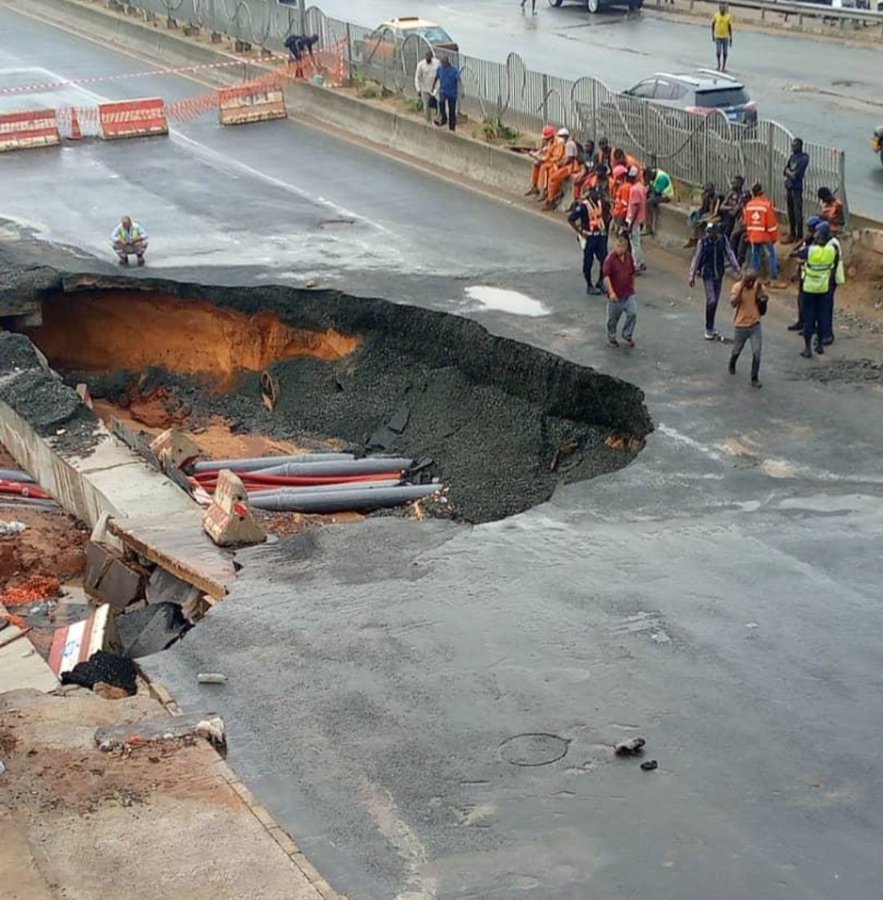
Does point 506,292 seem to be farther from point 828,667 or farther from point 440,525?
point 828,667

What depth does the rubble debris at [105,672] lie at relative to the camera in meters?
12.2

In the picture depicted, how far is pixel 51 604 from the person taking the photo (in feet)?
53.3

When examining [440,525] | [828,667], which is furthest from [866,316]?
[828,667]

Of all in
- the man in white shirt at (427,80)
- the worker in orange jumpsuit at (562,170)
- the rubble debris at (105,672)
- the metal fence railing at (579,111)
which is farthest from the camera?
the man in white shirt at (427,80)

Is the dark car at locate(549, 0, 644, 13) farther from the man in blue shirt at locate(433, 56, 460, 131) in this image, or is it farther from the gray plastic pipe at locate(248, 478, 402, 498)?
the gray plastic pipe at locate(248, 478, 402, 498)

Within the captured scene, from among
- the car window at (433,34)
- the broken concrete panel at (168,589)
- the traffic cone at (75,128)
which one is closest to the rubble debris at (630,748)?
the broken concrete panel at (168,589)

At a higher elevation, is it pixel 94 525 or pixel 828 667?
pixel 828 667

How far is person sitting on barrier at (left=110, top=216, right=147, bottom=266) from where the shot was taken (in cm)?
2303

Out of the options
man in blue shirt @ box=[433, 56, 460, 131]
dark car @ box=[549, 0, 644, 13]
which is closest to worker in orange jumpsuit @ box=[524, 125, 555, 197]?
man in blue shirt @ box=[433, 56, 460, 131]

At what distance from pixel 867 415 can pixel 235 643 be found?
748 centimetres

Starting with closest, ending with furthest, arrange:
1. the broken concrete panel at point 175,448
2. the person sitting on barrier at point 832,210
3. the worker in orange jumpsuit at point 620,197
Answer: the broken concrete panel at point 175,448 → the person sitting on barrier at point 832,210 → the worker in orange jumpsuit at point 620,197

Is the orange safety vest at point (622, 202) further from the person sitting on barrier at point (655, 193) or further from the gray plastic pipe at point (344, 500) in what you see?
the gray plastic pipe at point (344, 500)

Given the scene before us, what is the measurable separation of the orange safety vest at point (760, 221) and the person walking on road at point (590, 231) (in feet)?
6.18

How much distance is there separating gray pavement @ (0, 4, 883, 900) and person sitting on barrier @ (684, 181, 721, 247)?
337 cm
